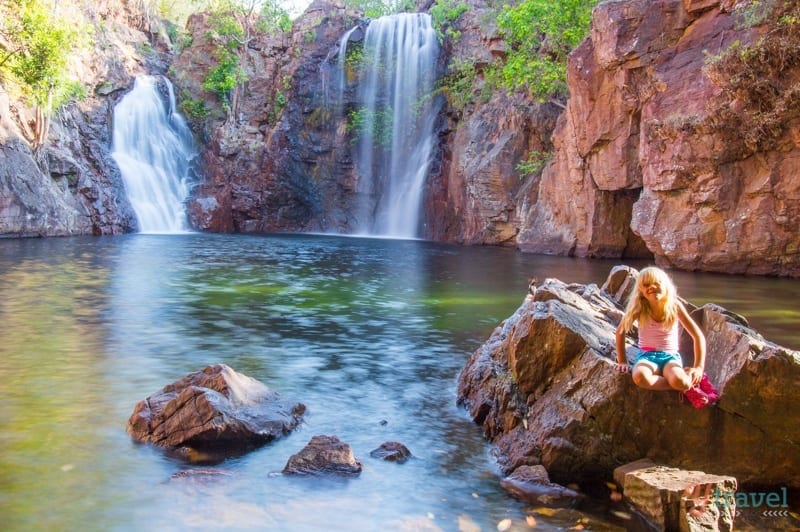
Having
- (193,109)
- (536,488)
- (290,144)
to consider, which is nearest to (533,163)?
(290,144)

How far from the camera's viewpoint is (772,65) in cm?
1923

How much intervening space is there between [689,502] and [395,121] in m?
38.2

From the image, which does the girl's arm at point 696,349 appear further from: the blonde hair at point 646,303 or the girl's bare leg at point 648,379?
the girl's bare leg at point 648,379

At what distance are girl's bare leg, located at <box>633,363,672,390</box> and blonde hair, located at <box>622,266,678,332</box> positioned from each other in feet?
1.25

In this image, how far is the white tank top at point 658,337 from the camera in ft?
19.1

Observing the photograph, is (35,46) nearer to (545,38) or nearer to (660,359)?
(545,38)

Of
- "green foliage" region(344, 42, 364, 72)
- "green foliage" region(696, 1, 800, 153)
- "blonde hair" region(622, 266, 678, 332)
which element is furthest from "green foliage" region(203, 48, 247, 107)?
"blonde hair" region(622, 266, 678, 332)

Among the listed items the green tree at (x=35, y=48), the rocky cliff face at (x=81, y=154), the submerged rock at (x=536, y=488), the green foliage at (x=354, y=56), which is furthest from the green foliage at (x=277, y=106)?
the submerged rock at (x=536, y=488)

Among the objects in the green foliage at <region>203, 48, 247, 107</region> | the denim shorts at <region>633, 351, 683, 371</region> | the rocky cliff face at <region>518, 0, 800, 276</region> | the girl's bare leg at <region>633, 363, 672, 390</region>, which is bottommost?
the girl's bare leg at <region>633, 363, 672, 390</region>

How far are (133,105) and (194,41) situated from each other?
8899 millimetres

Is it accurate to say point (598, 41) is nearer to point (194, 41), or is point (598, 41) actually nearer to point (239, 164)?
point (239, 164)

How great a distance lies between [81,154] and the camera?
3616 centimetres

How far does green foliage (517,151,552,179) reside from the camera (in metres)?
30.3

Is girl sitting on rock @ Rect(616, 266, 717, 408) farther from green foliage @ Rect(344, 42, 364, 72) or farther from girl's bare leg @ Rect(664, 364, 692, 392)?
green foliage @ Rect(344, 42, 364, 72)
